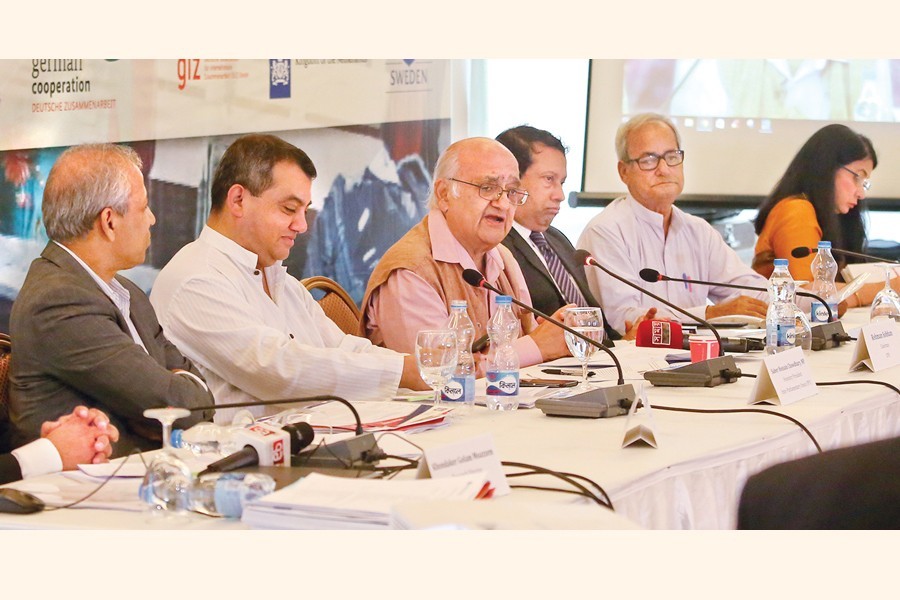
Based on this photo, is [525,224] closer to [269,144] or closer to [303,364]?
[269,144]

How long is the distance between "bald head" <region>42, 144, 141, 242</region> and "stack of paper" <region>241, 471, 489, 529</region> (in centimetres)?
118

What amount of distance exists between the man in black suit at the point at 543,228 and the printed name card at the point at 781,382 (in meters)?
1.47

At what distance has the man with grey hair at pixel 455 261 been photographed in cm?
311

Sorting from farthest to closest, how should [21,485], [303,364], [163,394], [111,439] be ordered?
1. [303,364]
2. [163,394]
3. [111,439]
4. [21,485]

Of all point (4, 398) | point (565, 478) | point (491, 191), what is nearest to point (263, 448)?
point (565, 478)

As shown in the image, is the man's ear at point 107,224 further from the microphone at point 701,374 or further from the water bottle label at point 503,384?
the microphone at point 701,374

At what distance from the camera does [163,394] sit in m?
2.29

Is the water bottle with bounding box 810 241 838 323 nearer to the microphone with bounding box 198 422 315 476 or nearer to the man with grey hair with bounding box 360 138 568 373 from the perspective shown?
the man with grey hair with bounding box 360 138 568 373

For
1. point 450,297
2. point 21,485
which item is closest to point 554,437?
point 21,485

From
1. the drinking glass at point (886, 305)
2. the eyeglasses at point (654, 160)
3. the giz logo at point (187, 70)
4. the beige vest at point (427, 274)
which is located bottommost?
the drinking glass at point (886, 305)

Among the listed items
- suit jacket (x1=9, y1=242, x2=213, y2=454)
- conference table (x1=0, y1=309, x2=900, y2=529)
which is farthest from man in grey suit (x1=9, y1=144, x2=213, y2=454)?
conference table (x1=0, y1=309, x2=900, y2=529)

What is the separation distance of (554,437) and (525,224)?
2098mm

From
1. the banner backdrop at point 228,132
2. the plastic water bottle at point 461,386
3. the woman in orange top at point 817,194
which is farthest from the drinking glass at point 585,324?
the woman in orange top at point 817,194

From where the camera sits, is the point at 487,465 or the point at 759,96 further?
the point at 759,96
